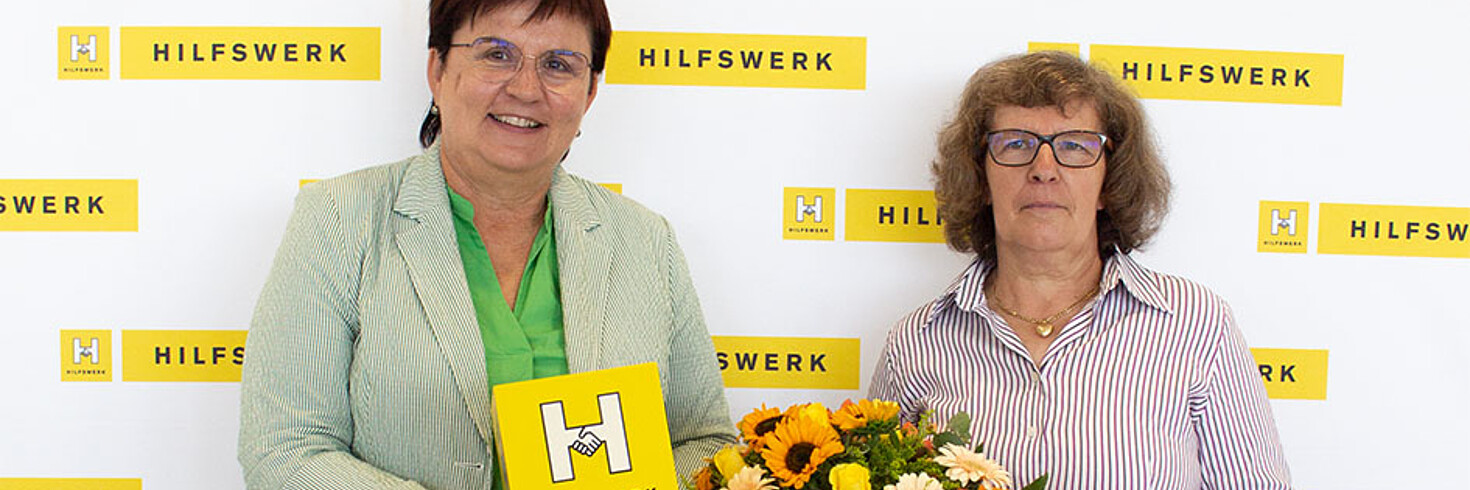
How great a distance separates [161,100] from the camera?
1.83m

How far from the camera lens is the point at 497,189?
1403 mm

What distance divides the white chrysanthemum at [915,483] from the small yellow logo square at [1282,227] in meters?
1.22

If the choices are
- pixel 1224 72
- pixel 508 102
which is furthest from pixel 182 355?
pixel 1224 72

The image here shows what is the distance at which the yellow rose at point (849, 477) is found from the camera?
98cm

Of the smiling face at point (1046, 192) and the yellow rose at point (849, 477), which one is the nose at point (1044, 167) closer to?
the smiling face at point (1046, 192)

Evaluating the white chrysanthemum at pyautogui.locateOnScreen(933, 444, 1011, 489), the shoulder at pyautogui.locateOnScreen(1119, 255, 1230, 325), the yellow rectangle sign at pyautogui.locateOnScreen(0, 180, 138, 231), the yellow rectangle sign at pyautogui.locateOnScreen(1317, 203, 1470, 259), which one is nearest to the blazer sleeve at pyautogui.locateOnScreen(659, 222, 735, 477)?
the white chrysanthemum at pyautogui.locateOnScreen(933, 444, 1011, 489)

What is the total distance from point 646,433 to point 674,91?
0.85 metres

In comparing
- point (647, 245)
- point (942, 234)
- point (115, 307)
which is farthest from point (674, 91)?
point (115, 307)

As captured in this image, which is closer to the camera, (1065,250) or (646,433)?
(646,433)

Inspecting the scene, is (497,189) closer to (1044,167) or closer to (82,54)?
(1044,167)

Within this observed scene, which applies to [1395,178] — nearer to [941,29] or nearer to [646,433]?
[941,29]

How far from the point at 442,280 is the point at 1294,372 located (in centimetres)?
160

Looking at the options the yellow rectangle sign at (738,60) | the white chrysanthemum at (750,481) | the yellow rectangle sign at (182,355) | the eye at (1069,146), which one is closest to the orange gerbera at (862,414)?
the white chrysanthemum at (750,481)

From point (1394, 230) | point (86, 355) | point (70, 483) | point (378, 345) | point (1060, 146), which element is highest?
point (1060, 146)
